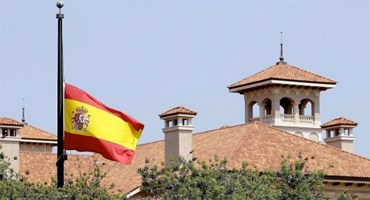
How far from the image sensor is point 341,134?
50.8m

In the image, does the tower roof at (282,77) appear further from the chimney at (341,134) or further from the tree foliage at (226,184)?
the tree foliage at (226,184)

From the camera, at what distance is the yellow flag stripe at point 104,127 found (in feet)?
77.7

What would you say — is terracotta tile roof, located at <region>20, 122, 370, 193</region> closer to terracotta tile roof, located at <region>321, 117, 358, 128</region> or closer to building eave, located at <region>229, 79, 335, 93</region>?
terracotta tile roof, located at <region>321, 117, 358, 128</region>

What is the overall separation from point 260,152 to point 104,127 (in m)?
19.7

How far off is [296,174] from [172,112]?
13.6 meters

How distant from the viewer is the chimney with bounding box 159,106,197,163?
43.1m

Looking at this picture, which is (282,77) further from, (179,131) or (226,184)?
(226,184)

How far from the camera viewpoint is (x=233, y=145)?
4341cm

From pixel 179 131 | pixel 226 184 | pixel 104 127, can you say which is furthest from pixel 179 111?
pixel 104 127

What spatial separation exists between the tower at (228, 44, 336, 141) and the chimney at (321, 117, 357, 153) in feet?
36.1

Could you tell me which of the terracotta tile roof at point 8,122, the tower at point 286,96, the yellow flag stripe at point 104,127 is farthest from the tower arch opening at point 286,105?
the yellow flag stripe at point 104,127

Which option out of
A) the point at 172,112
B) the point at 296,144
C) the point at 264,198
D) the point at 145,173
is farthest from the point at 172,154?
the point at 264,198

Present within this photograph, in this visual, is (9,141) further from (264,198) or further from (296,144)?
(264,198)

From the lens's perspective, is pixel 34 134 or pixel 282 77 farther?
pixel 34 134
